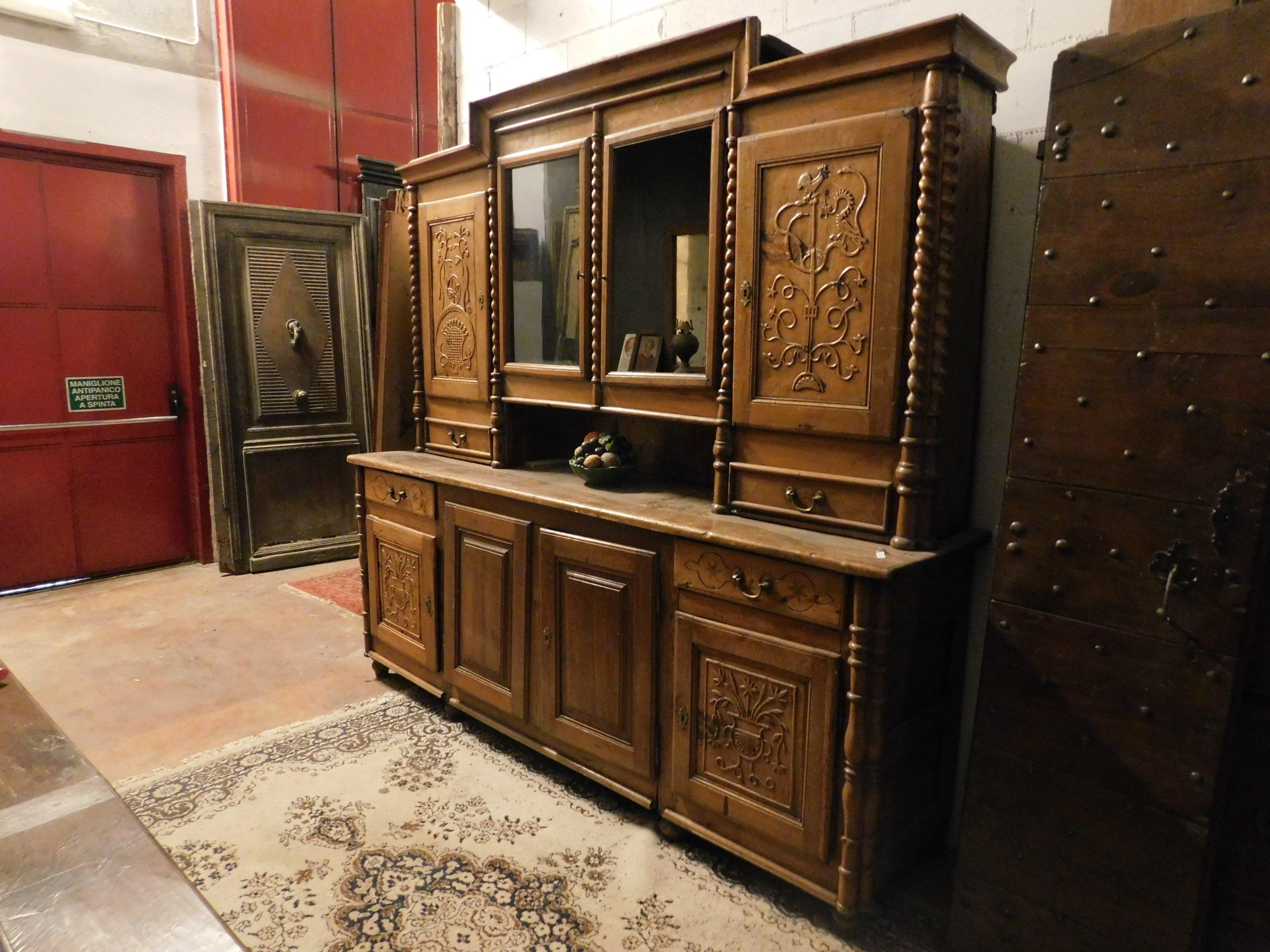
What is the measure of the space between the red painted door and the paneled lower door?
340mm

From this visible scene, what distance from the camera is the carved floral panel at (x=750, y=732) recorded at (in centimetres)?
174

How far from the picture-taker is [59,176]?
388 centimetres

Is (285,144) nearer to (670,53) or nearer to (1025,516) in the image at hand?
(670,53)

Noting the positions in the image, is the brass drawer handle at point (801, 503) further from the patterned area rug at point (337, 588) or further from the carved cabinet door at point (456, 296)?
the patterned area rug at point (337, 588)

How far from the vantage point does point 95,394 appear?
413 centimetres

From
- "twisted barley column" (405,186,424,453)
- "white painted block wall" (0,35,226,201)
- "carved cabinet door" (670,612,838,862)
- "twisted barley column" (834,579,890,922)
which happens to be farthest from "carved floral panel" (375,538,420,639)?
"white painted block wall" (0,35,226,201)

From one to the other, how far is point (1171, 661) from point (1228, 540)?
0.75ft

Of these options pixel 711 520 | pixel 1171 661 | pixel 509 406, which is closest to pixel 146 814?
pixel 509 406

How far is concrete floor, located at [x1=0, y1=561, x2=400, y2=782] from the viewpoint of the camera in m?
2.65

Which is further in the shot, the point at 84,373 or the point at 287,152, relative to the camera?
the point at 287,152

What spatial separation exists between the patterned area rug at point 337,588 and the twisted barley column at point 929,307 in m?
2.87

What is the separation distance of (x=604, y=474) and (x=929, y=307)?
1042 mm

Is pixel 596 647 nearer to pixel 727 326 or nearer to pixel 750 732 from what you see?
pixel 750 732

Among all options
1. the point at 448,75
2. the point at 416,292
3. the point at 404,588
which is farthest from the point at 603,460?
the point at 448,75
